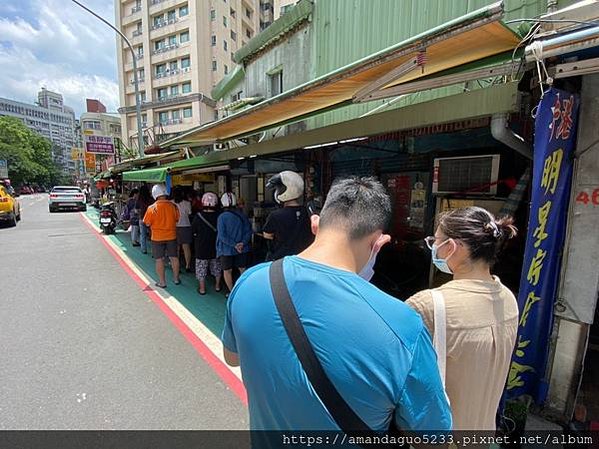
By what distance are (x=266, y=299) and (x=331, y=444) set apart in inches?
18.3

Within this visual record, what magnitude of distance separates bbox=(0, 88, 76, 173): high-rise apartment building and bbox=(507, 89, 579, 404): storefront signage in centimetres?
10181

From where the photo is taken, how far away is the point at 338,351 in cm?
85

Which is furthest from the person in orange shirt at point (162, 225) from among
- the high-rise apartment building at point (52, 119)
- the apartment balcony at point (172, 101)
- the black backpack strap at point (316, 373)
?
the high-rise apartment building at point (52, 119)

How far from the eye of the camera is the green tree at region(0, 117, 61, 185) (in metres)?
41.9

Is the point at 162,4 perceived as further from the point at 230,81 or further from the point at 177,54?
the point at 230,81

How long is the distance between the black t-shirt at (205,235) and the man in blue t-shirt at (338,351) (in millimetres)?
4433

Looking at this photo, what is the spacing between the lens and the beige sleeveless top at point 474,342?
1367 millimetres

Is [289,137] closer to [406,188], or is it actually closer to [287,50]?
[406,188]

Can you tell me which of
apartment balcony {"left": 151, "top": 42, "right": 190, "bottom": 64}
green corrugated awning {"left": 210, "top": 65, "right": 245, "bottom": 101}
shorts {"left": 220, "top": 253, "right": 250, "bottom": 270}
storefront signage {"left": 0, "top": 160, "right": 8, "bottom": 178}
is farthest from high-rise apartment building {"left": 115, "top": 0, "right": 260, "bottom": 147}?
shorts {"left": 220, "top": 253, "right": 250, "bottom": 270}

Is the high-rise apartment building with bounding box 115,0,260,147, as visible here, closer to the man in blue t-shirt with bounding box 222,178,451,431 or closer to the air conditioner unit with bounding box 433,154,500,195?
the air conditioner unit with bounding box 433,154,500,195

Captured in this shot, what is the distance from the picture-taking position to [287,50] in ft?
26.0

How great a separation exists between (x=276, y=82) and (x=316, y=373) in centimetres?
916

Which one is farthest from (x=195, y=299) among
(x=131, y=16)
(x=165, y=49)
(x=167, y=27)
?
(x=131, y=16)

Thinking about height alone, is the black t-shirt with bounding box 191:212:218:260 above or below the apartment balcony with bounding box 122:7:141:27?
below
